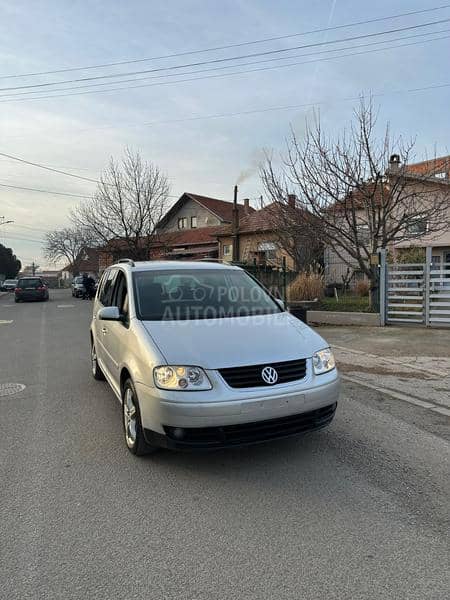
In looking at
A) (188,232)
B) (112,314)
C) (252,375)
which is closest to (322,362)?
(252,375)

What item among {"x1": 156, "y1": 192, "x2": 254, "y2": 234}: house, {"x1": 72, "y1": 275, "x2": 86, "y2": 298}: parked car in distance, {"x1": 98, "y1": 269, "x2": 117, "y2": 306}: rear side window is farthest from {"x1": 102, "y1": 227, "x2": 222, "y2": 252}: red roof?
{"x1": 98, "y1": 269, "x2": 117, "y2": 306}: rear side window

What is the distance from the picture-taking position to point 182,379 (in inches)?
134

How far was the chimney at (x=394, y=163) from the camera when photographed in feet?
44.7

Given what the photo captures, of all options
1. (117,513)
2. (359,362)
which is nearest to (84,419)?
(117,513)

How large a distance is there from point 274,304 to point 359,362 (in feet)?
11.4

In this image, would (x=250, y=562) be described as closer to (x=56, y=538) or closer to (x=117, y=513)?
(x=117, y=513)

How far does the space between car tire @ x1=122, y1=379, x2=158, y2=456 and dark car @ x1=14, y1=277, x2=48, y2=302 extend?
2657 cm

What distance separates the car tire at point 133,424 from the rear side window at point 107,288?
6.09 ft

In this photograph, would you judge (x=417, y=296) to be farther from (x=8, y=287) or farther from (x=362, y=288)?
(x=8, y=287)

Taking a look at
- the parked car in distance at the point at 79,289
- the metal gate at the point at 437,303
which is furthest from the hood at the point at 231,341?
the parked car in distance at the point at 79,289

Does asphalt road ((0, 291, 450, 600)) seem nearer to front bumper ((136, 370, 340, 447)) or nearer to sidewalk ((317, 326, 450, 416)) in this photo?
front bumper ((136, 370, 340, 447))

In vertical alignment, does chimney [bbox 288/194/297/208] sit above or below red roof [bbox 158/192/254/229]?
below

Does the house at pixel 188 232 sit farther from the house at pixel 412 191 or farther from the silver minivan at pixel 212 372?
the silver minivan at pixel 212 372

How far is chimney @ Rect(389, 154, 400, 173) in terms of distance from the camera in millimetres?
13628
